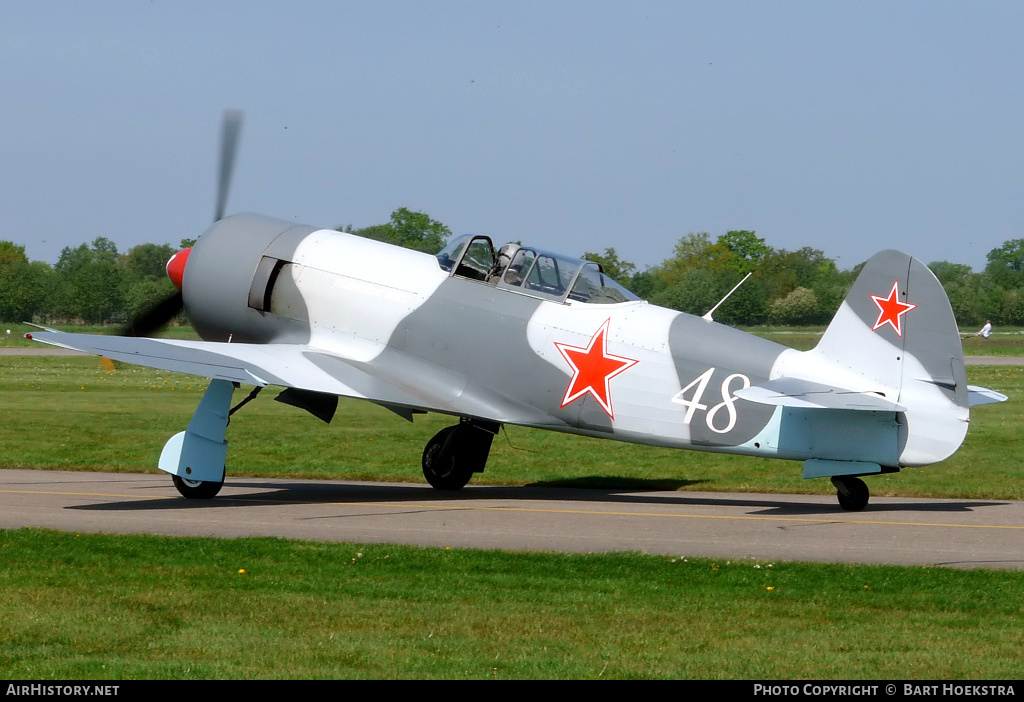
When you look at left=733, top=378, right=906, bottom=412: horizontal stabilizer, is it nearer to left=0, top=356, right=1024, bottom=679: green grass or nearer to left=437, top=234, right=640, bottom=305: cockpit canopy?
left=437, top=234, right=640, bottom=305: cockpit canopy

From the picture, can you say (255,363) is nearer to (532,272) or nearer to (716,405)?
(532,272)

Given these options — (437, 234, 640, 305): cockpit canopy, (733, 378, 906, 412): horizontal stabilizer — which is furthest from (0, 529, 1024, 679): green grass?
(437, 234, 640, 305): cockpit canopy

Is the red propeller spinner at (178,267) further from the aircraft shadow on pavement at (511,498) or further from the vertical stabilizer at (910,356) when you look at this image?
the vertical stabilizer at (910,356)

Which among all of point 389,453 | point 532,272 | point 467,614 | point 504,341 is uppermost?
point 532,272

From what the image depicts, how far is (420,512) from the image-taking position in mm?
12828

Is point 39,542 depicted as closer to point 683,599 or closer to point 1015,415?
point 683,599

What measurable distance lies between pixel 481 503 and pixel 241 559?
461 centimetres

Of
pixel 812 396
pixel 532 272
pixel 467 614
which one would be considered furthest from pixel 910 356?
pixel 467 614

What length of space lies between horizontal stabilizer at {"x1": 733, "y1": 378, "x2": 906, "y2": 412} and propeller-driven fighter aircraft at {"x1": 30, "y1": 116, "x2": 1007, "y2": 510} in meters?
0.02

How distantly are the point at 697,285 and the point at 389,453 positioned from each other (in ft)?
122

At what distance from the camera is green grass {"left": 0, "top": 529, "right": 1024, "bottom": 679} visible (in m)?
6.35

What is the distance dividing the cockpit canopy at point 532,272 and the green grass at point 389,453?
10.3ft

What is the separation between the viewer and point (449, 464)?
15125 mm

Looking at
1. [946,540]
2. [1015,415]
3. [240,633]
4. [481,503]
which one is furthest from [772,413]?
[1015,415]
